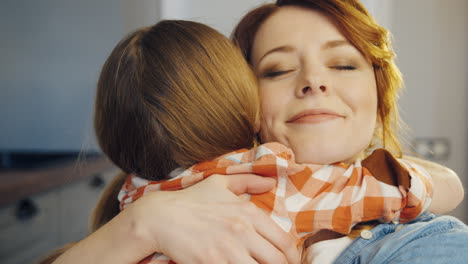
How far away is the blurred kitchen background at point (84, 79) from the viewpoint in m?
1.92

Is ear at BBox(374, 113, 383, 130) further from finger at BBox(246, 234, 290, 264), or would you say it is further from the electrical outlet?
the electrical outlet

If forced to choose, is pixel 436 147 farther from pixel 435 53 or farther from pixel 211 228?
pixel 211 228

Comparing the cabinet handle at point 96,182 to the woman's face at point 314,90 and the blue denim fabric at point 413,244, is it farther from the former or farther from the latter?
A: the blue denim fabric at point 413,244

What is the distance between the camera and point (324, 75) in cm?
80

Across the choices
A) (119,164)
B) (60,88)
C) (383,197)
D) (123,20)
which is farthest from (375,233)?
(123,20)

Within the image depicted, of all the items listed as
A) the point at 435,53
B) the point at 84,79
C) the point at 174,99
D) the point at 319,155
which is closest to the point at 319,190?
the point at 319,155

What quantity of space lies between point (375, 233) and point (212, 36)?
51 centimetres

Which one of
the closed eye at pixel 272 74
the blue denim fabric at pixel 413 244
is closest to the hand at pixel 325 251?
the blue denim fabric at pixel 413 244

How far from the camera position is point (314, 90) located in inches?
30.8

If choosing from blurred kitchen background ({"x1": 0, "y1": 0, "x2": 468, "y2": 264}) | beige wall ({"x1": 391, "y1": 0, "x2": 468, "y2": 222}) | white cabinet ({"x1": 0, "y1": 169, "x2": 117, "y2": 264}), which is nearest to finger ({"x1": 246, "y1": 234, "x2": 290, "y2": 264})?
white cabinet ({"x1": 0, "y1": 169, "x2": 117, "y2": 264})

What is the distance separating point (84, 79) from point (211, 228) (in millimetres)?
2081

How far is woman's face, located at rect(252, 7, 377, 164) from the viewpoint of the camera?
0.78m

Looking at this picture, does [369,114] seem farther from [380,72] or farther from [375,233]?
[375,233]

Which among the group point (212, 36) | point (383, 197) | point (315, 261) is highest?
point (212, 36)
